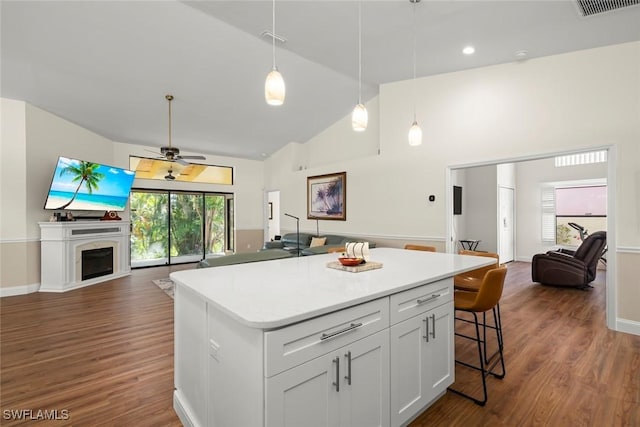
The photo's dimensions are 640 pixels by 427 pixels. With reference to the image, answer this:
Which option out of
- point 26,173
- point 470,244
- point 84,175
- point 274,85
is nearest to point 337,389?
point 274,85

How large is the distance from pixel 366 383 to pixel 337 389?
21 centimetres

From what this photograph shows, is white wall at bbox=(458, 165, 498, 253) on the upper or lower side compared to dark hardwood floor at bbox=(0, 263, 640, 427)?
upper

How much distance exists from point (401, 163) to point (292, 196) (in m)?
3.55

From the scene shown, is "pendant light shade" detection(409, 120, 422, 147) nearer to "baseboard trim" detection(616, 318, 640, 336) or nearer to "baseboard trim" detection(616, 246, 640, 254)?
"baseboard trim" detection(616, 246, 640, 254)

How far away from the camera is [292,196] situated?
26.7ft

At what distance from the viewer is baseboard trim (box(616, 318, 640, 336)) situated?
10.8 feet

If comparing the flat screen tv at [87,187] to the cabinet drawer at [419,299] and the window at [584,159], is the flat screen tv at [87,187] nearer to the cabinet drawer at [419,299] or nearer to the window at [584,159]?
the cabinet drawer at [419,299]

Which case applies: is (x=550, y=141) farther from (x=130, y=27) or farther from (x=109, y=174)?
(x=109, y=174)

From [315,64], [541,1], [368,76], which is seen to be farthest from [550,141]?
[315,64]

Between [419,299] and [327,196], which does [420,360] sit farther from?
[327,196]

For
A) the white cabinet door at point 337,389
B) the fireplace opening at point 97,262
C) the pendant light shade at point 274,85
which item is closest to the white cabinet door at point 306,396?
the white cabinet door at point 337,389

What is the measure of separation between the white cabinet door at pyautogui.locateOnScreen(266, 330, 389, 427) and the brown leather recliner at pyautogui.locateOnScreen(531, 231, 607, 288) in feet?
16.7

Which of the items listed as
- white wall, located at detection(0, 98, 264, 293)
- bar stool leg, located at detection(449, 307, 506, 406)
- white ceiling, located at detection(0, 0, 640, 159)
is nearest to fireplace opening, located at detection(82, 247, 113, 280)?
white wall, located at detection(0, 98, 264, 293)

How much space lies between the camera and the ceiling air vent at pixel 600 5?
271cm
